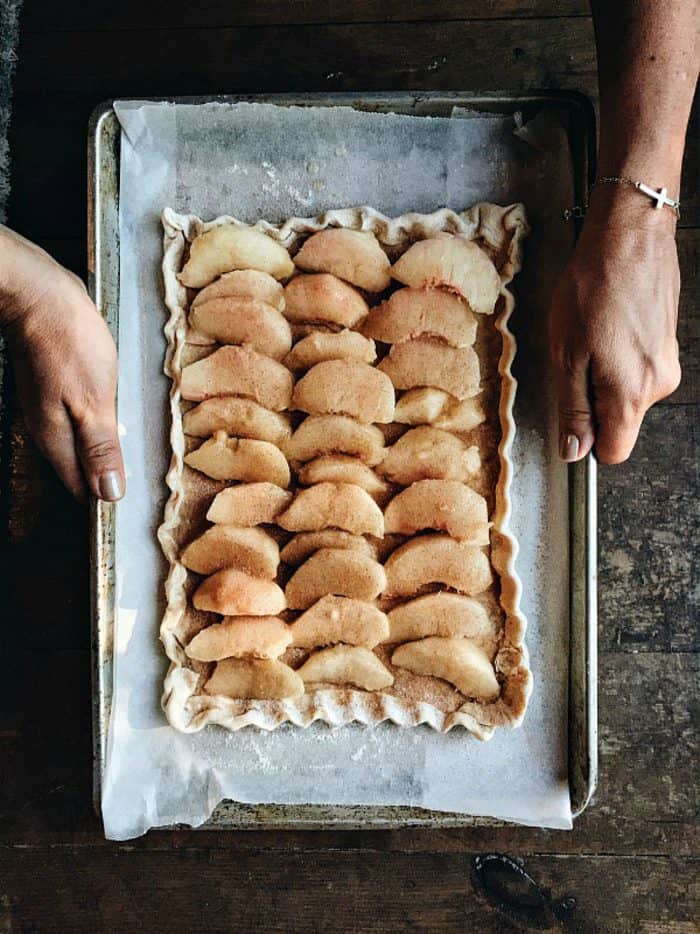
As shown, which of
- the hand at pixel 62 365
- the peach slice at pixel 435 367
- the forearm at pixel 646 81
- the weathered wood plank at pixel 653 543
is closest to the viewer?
the forearm at pixel 646 81

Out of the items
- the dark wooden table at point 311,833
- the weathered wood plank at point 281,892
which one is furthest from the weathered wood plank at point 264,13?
the weathered wood plank at point 281,892

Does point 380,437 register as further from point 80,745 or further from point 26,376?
point 80,745

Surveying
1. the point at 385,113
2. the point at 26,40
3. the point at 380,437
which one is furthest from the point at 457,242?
the point at 26,40

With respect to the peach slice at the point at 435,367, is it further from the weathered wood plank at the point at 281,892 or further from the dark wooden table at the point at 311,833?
the weathered wood plank at the point at 281,892

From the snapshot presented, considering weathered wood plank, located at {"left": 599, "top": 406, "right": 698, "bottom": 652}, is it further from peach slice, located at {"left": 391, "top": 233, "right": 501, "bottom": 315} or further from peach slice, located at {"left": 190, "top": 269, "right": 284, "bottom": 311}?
peach slice, located at {"left": 190, "top": 269, "right": 284, "bottom": 311}

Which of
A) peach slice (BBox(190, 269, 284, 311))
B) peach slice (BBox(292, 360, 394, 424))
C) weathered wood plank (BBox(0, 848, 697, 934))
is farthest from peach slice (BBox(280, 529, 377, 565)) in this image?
weathered wood plank (BBox(0, 848, 697, 934))

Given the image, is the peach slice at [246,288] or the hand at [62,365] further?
the peach slice at [246,288]
